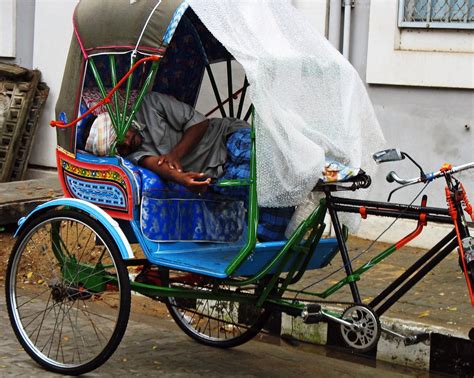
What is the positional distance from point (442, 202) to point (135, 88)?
2.88 metres

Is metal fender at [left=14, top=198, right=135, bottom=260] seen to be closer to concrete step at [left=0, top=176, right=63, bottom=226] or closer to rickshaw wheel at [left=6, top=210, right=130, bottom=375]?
rickshaw wheel at [left=6, top=210, right=130, bottom=375]

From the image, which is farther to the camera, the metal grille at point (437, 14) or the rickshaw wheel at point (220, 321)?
the metal grille at point (437, 14)

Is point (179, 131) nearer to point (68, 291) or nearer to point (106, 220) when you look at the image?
point (106, 220)

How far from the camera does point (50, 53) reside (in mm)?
9484

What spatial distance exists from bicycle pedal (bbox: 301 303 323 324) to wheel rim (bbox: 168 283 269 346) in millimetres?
824

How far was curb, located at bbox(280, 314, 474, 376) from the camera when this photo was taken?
17.3 feet

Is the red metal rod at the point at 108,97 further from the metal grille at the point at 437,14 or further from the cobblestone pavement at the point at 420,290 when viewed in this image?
the metal grille at the point at 437,14

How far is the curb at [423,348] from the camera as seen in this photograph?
17.3ft

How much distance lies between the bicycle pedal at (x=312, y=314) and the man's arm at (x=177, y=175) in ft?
2.53

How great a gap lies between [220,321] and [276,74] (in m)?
1.53

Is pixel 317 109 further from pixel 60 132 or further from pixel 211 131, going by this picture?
pixel 60 132

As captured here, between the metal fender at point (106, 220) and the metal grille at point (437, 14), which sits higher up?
the metal grille at point (437, 14)

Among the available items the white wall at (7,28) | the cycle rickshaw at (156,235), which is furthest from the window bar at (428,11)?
the white wall at (7,28)

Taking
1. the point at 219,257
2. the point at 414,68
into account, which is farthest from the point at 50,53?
the point at 219,257
